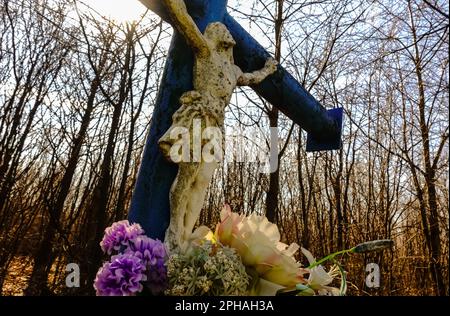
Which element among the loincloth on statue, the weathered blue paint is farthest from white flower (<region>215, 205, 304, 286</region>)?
the weathered blue paint

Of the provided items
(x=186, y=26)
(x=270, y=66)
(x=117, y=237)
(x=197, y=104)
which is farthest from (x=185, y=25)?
(x=117, y=237)

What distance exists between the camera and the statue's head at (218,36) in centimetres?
120

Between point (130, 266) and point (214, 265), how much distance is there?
0.43 ft

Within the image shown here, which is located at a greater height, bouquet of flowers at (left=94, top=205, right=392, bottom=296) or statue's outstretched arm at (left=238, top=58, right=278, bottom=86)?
statue's outstretched arm at (left=238, top=58, right=278, bottom=86)

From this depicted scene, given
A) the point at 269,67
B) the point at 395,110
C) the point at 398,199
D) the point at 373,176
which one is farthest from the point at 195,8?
the point at 373,176

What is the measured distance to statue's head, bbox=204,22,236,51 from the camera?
1.20 metres

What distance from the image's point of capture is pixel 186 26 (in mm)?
1126

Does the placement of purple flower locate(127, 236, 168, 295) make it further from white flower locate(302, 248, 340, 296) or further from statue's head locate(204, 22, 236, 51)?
statue's head locate(204, 22, 236, 51)

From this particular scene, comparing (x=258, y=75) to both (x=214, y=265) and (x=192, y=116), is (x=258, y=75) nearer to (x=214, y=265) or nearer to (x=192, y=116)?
(x=192, y=116)

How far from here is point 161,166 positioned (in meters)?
1.07

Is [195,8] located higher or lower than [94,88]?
lower

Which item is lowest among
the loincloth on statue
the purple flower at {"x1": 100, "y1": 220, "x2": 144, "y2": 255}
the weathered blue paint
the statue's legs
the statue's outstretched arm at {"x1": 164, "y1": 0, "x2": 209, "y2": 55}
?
the purple flower at {"x1": 100, "y1": 220, "x2": 144, "y2": 255}

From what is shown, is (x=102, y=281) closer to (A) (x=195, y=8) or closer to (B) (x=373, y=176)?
(A) (x=195, y=8)
